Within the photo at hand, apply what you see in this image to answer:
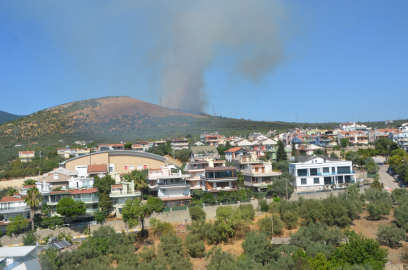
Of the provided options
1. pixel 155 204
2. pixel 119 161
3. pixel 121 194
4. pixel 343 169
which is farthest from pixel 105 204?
pixel 343 169

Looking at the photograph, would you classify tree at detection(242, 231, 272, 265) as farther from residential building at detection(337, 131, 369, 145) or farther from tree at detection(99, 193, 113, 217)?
residential building at detection(337, 131, 369, 145)

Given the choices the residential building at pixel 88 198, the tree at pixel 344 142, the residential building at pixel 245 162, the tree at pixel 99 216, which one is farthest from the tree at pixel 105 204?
the tree at pixel 344 142

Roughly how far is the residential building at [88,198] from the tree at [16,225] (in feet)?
17.8

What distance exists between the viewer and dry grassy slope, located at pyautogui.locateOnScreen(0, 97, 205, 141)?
11750cm

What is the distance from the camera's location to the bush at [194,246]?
31.8 metres

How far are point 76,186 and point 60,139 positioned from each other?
242ft

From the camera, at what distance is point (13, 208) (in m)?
36.7

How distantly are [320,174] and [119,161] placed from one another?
31.2 metres

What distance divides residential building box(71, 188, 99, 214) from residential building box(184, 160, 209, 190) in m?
12.7

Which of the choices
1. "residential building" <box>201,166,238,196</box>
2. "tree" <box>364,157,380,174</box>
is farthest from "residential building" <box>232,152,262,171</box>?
"tree" <box>364,157,380,174</box>

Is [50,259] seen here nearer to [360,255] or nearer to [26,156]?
[360,255]

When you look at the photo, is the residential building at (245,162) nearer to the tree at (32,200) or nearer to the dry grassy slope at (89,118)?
the tree at (32,200)

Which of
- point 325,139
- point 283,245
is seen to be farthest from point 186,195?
point 325,139

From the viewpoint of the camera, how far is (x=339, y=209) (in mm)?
34438
